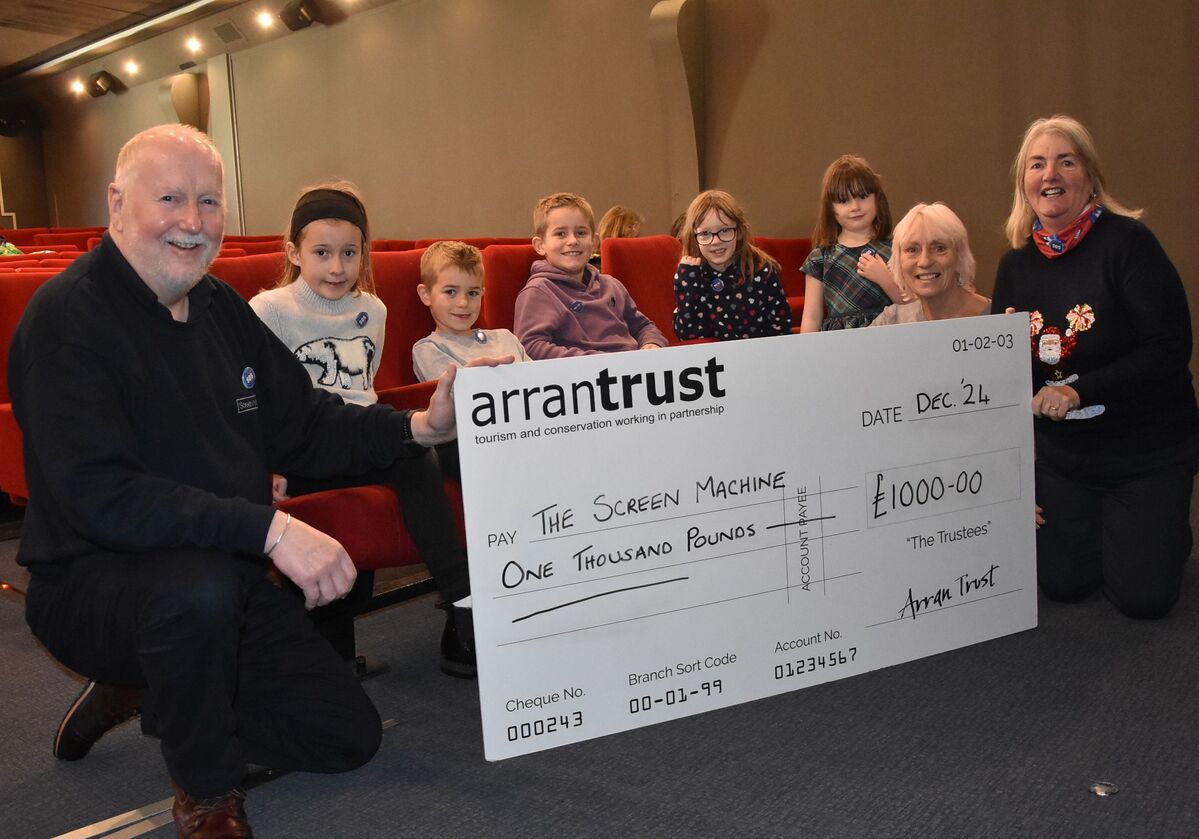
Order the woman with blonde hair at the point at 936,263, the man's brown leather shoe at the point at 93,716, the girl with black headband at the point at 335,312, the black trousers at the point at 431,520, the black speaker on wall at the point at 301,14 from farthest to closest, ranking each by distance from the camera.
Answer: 1. the black speaker on wall at the point at 301,14
2. the woman with blonde hair at the point at 936,263
3. the girl with black headband at the point at 335,312
4. the black trousers at the point at 431,520
5. the man's brown leather shoe at the point at 93,716

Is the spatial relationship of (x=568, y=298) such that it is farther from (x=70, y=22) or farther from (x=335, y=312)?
(x=70, y=22)

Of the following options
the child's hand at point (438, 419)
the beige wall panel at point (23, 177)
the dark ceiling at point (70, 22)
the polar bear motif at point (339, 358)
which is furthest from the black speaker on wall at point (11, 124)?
the child's hand at point (438, 419)

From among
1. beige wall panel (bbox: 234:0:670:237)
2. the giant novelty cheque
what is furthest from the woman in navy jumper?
beige wall panel (bbox: 234:0:670:237)

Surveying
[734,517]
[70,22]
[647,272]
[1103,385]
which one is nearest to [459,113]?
[70,22]

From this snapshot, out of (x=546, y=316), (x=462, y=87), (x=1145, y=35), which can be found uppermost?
(x=462, y=87)

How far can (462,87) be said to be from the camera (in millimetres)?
10125

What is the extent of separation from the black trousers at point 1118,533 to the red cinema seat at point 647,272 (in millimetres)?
1654

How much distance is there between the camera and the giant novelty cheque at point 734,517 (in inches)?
74.7

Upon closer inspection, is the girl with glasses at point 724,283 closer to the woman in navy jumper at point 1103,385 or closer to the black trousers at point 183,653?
the woman in navy jumper at point 1103,385

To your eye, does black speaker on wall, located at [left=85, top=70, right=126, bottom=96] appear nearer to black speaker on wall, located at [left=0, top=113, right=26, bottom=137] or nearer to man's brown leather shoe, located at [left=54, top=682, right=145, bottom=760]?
black speaker on wall, located at [left=0, top=113, right=26, bottom=137]

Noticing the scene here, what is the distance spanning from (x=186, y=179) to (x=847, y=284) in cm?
250

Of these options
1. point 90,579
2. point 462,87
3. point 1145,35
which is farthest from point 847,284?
point 462,87

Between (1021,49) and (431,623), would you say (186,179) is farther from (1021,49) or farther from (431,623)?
(1021,49)

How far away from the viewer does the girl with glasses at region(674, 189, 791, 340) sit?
11.6ft
